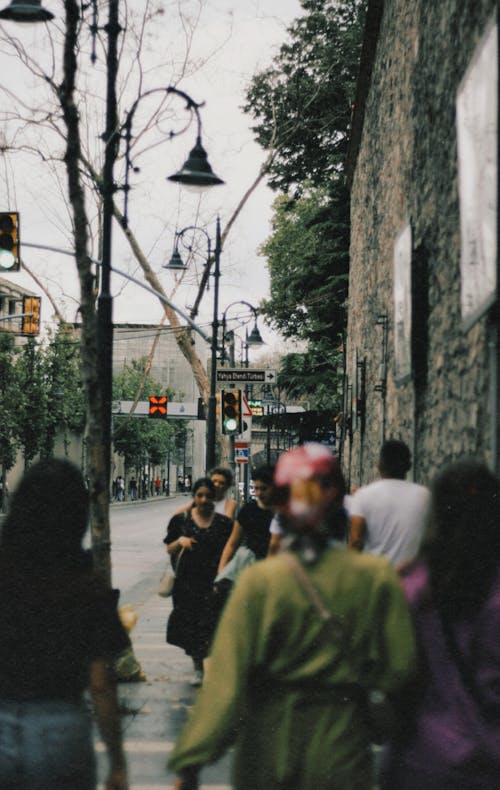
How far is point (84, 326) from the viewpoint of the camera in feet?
27.0

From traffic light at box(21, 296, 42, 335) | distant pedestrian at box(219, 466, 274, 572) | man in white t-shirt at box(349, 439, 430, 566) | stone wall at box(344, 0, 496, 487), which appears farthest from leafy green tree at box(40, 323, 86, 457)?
man in white t-shirt at box(349, 439, 430, 566)

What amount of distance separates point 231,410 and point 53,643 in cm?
1709

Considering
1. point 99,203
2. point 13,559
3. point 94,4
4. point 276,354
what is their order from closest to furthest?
1. point 13,559
2. point 94,4
3. point 99,203
4. point 276,354

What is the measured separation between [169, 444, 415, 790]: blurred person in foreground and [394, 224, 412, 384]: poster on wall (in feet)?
21.7

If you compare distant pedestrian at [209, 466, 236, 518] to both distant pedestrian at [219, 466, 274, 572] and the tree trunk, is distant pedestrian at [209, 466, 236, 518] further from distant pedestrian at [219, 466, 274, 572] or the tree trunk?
the tree trunk

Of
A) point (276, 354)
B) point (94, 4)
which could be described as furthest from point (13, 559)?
point (276, 354)

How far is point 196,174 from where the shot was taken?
12523 millimetres

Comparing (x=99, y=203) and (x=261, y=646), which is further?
(x=99, y=203)

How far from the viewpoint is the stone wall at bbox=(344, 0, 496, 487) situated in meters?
6.75

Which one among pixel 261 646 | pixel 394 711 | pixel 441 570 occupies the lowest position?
pixel 394 711

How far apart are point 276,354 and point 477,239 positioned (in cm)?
7114

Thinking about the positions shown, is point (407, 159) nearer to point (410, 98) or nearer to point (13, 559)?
point (410, 98)

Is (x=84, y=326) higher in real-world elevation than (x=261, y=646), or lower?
higher

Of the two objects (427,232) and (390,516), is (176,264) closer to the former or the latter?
(427,232)
